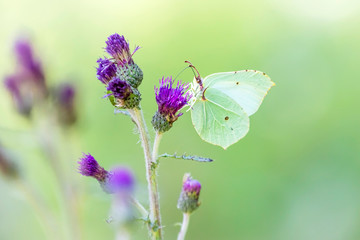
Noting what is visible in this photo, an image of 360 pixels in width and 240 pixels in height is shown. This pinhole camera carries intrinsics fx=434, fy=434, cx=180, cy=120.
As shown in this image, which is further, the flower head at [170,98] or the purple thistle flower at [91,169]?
the flower head at [170,98]

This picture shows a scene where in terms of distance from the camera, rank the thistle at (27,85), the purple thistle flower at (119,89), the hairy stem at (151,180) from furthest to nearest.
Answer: the thistle at (27,85)
the purple thistle flower at (119,89)
the hairy stem at (151,180)

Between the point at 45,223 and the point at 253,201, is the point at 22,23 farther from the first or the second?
the point at 45,223

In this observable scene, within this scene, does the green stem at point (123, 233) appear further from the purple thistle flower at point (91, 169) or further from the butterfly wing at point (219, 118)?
the butterfly wing at point (219, 118)

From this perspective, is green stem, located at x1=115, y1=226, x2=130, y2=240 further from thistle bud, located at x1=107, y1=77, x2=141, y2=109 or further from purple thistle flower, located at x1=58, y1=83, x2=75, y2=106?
purple thistle flower, located at x1=58, y1=83, x2=75, y2=106

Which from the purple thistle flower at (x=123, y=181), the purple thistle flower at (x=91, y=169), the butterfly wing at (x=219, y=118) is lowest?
the purple thistle flower at (x=123, y=181)

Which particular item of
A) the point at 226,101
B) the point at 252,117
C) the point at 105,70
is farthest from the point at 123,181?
the point at 252,117

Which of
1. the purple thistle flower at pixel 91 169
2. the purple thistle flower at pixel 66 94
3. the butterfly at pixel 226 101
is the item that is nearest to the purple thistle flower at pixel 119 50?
the purple thistle flower at pixel 66 94

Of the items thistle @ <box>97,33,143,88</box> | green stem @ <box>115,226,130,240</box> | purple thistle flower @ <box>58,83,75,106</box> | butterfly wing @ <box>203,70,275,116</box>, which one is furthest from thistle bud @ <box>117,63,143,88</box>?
butterfly wing @ <box>203,70,275,116</box>
